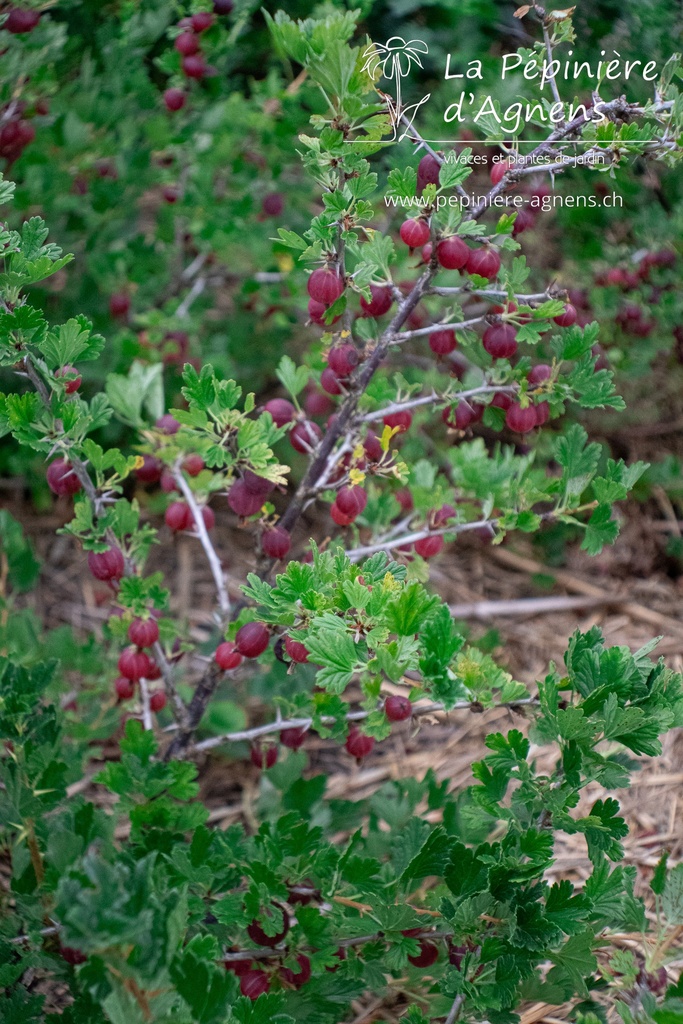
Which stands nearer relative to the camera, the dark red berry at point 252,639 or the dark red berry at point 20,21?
the dark red berry at point 252,639

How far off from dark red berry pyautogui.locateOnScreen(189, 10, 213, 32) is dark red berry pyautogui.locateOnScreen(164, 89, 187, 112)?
134mm

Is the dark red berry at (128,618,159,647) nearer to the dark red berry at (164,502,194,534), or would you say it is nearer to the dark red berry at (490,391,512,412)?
the dark red berry at (164,502,194,534)

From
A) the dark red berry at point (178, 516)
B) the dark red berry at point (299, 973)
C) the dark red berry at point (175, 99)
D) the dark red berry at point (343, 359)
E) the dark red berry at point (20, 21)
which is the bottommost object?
the dark red berry at point (299, 973)

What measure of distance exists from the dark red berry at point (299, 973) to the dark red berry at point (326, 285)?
729mm

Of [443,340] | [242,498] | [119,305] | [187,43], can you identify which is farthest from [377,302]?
[119,305]

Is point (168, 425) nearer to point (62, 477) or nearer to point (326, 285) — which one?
point (62, 477)

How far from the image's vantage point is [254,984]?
903 mm

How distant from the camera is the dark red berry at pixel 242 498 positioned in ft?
3.14

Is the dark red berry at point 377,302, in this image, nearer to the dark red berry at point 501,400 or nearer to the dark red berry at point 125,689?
the dark red berry at point 501,400

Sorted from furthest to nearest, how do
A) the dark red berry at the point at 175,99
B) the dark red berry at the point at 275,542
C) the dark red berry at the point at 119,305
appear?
the dark red berry at the point at 119,305
the dark red berry at the point at 175,99
the dark red berry at the point at 275,542

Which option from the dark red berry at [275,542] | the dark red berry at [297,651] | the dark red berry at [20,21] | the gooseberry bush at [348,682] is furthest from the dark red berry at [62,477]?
the dark red berry at [20,21]

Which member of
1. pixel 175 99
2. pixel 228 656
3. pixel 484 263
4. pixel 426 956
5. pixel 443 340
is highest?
pixel 175 99

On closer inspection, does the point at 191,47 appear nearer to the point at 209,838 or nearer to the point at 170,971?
the point at 209,838

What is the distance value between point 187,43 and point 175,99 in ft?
0.36
